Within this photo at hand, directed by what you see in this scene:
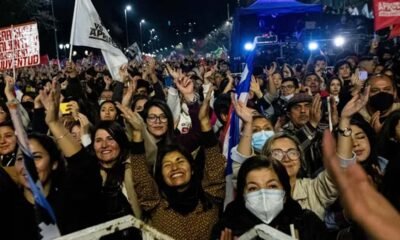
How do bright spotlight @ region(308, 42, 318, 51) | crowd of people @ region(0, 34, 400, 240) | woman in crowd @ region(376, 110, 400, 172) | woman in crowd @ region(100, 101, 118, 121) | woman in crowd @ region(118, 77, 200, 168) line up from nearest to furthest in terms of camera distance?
1. crowd of people @ region(0, 34, 400, 240)
2. woman in crowd @ region(376, 110, 400, 172)
3. woman in crowd @ region(118, 77, 200, 168)
4. woman in crowd @ region(100, 101, 118, 121)
5. bright spotlight @ region(308, 42, 318, 51)

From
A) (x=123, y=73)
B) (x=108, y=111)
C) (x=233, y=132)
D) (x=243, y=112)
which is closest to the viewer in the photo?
(x=243, y=112)

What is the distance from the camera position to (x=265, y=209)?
8.95ft

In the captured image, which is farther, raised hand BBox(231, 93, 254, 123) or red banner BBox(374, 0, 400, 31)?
red banner BBox(374, 0, 400, 31)

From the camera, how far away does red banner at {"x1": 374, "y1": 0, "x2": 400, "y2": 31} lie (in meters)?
7.96

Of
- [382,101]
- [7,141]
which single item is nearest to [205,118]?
[7,141]

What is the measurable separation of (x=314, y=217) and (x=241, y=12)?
15.5m

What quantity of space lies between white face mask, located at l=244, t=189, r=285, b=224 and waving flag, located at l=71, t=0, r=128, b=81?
5.94 m

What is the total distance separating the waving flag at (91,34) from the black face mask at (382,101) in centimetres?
467

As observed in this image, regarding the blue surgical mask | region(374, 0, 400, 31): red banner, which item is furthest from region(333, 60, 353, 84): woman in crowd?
the blue surgical mask

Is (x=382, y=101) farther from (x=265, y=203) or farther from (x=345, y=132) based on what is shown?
(x=265, y=203)

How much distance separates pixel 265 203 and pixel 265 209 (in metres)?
0.04

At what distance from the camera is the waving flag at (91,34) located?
840 centimetres

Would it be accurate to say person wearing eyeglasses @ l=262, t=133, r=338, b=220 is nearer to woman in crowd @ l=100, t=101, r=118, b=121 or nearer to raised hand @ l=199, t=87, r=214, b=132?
raised hand @ l=199, t=87, r=214, b=132

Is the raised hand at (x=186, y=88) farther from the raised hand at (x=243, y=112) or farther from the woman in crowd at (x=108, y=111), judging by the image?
the raised hand at (x=243, y=112)
